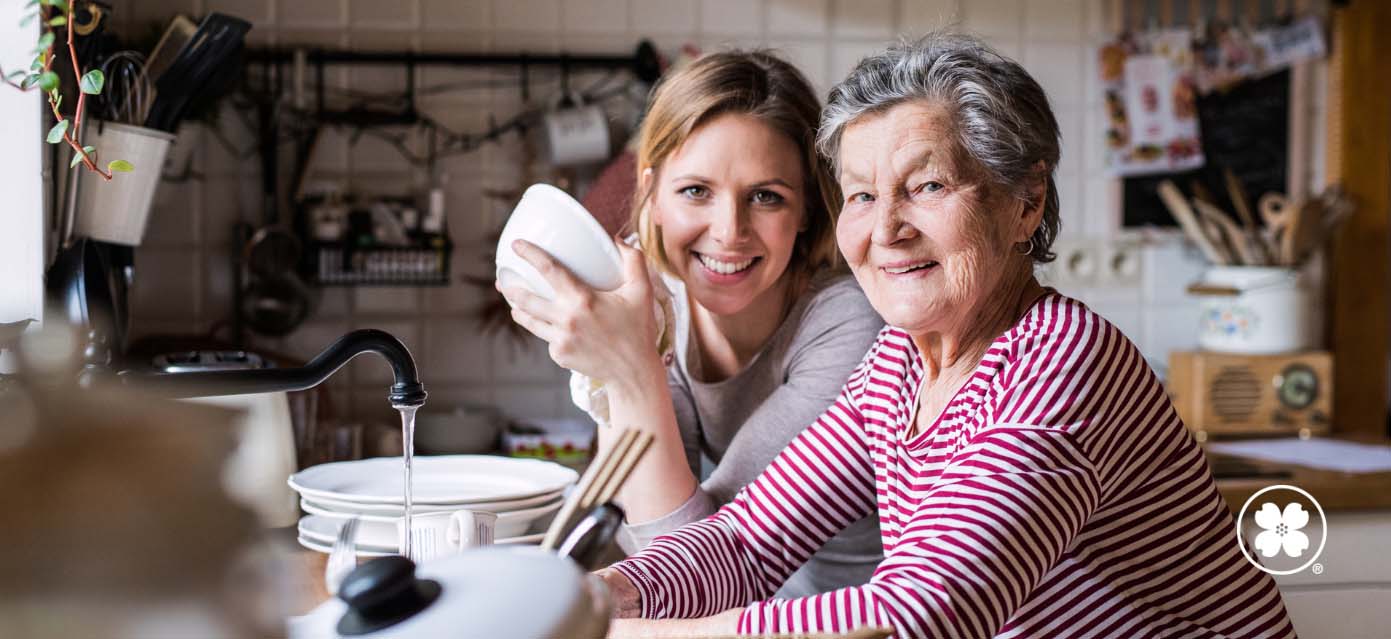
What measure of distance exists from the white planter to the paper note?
0.69ft

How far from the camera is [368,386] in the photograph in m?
2.42

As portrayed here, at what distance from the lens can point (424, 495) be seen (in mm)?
1140

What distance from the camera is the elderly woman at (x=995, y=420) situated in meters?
0.81

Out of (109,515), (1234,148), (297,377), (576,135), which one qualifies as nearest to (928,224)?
(297,377)

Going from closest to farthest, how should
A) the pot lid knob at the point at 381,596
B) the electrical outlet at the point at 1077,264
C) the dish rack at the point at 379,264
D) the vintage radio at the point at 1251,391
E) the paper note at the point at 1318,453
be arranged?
1. the pot lid knob at the point at 381,596
2. the paper note at the point at 1318,453
3. the dish rack at the point at 379,264
4. the vintage radio at the point at 1251,391
5. the electrical outlet at the point at 1077,264

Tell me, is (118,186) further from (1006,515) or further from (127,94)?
(1006,515)

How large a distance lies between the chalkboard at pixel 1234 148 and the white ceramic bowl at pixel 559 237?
1.91m

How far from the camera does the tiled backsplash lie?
2355 millimetres

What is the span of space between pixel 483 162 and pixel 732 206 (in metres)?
1.26

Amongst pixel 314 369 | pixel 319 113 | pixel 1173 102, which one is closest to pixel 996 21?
pixel 1173 102

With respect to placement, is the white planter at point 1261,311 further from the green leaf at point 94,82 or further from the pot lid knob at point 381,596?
the pot lid knob at point 381,596

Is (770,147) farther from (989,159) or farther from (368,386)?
(368,386)

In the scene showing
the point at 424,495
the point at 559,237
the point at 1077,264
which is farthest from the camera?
the point at 1077,264

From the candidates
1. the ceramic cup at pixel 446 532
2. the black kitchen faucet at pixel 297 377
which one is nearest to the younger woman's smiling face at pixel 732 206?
the ceramic cup at pixel 446 532
